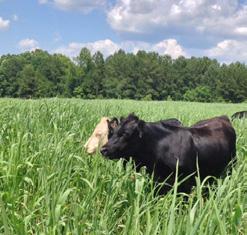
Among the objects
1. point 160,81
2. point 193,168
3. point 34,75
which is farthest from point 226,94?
point 193,168

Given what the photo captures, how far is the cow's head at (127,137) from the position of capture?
18.2 feet

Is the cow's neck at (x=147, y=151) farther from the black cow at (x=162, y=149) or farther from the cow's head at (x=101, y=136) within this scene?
the cow's head at (x=101, y=136)

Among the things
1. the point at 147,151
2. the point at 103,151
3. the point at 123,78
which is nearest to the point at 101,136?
the point at 147,151

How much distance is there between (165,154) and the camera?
5781 mm

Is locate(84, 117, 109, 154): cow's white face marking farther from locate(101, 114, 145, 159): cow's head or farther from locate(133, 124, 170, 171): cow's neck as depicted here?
locate(133, 124, 170, 171): cow's neck

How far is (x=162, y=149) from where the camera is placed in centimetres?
580

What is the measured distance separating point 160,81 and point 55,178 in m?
94.3

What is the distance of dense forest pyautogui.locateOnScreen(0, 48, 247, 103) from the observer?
89.6 meters

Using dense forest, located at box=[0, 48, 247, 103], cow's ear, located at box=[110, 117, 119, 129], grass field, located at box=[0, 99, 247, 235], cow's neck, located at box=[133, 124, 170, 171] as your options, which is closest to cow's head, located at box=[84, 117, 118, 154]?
cow's ear, located at box=[110, 117, 119, 129]

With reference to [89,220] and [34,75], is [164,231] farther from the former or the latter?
[34,75]

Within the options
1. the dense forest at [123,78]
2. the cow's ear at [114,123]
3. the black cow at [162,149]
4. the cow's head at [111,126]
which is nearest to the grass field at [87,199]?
the black cow at [162,149]

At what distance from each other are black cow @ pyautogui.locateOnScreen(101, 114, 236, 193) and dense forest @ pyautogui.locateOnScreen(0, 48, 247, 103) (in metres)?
80.5

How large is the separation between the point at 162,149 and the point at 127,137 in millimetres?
470

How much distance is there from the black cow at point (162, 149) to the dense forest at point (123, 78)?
80529 millimetres
